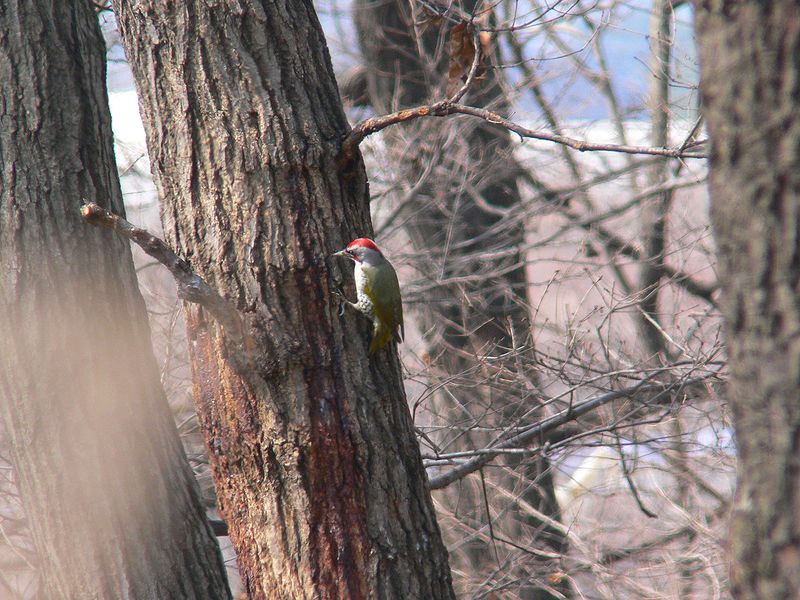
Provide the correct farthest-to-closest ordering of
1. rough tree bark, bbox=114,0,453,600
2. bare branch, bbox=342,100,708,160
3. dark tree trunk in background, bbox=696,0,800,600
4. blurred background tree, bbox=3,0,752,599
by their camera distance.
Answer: blurred background tree, bbox=3,0,752,599, rough tree bark, bbox=114,0,453,600, bare branch, bbox=342,100,708,160, dark tree trunk in background, bbox=696,0,800,600

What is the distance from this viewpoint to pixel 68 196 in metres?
3.67

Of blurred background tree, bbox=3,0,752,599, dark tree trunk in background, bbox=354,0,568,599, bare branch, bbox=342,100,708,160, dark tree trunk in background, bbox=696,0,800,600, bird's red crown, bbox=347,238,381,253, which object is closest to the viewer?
dark tree trunk in background, bbox=696,0,800,600

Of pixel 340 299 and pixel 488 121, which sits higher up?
pixel 488 121

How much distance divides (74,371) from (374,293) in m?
1.37

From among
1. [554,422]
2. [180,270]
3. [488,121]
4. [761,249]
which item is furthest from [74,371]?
[761,249]

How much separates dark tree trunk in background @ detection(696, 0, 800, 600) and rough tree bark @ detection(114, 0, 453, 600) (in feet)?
5.28

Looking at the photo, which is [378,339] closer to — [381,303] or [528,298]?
[381,303]

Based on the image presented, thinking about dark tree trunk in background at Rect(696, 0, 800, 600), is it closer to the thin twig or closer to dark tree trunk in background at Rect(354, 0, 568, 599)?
the thin twig

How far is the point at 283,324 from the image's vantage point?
2861 millimetres

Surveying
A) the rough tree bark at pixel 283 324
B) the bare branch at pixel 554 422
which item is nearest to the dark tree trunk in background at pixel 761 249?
the rough tree bark at pixel 283 324

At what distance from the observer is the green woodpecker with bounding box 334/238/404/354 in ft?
10.0

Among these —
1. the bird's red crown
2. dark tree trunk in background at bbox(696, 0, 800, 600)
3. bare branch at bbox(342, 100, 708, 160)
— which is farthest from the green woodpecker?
dark tree trunk in background at bbox(696, 0, 800, 600)

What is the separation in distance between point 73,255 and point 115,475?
1006mm

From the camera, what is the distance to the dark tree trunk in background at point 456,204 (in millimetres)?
7641
